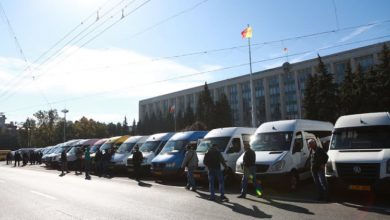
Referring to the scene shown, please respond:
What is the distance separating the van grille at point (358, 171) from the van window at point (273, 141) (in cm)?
282

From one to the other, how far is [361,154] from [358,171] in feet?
2.00

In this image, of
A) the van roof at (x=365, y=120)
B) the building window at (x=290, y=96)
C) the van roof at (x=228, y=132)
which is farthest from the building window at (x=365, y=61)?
the van roof at (x=365, y=120)

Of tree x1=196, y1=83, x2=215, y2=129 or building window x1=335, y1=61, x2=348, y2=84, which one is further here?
tree x1=196, y1=83, x2=215, y2=129

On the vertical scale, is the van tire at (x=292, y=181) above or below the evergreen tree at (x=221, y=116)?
below

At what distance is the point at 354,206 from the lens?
29.8ft

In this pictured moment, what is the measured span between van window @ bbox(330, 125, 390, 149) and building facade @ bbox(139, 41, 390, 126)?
218 feet

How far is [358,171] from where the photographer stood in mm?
9672

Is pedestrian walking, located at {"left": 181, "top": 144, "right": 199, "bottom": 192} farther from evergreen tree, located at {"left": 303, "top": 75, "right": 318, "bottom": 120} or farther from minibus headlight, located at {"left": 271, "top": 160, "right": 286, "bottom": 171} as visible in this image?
evergreen tree, located at {"left": 303, "top": 75, "right": 318, "bottom": 120}

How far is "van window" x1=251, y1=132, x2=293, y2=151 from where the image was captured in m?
12.9

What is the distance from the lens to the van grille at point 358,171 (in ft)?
30.9

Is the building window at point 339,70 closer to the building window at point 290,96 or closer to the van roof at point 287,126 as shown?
the building window at point 290,96

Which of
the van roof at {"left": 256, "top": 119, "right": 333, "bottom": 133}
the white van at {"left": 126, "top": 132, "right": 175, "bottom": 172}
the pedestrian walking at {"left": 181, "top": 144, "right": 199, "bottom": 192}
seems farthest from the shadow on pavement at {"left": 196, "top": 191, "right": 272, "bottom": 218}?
the white van at {"left": 126, "top": 132, "right": 175, "bottom": 172}

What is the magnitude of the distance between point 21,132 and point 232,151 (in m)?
93.0

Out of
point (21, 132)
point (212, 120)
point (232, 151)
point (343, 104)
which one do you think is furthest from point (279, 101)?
point (232, 151)
